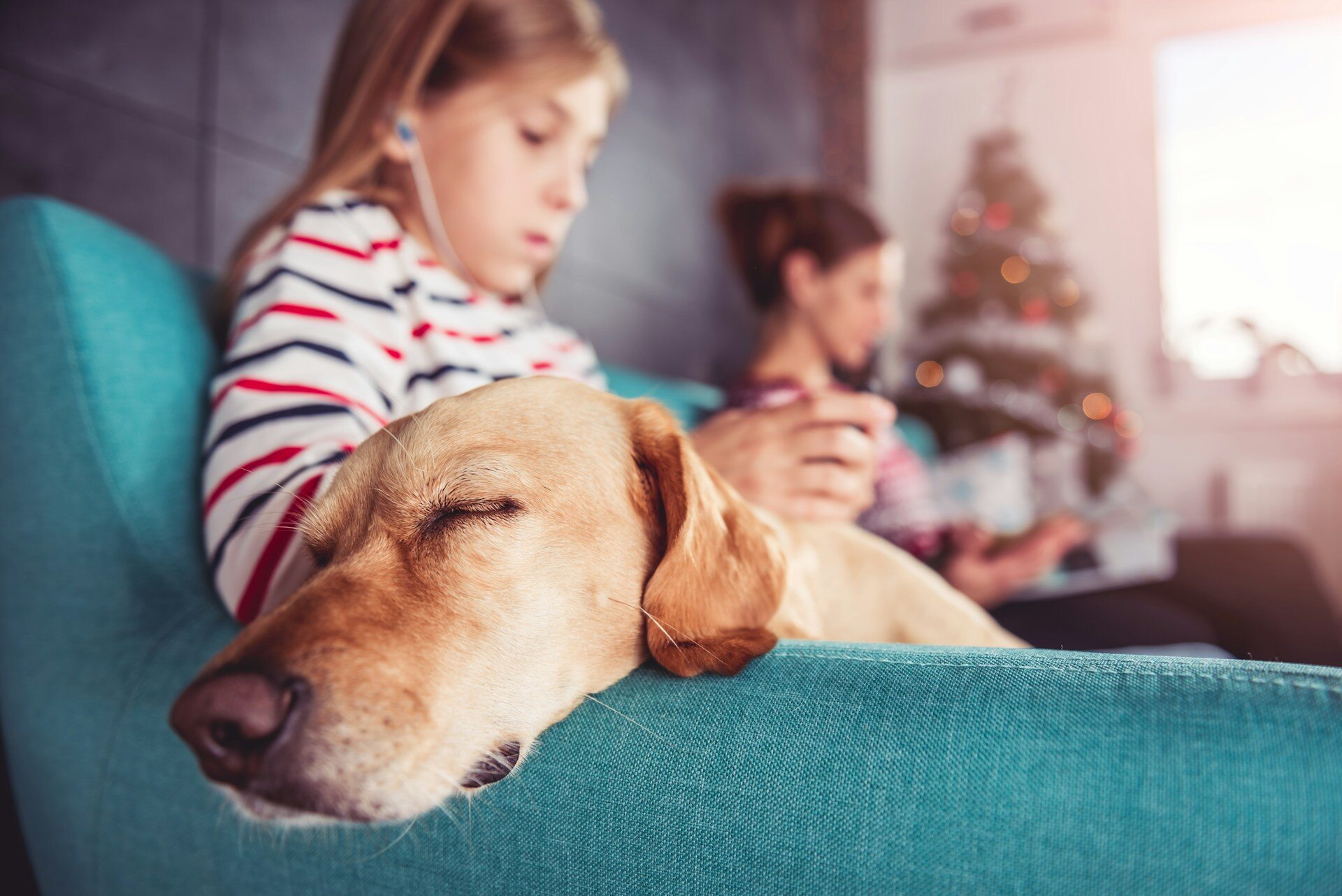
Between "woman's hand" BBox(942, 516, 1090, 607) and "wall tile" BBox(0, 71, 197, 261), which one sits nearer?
"wall tile" BBox(0, 71, 197, 261)

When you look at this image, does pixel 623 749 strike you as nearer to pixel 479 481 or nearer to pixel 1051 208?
pixel 479 481

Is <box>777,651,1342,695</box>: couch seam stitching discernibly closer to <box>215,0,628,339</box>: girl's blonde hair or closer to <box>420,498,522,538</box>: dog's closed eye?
<box>420,498,522,538</box>: dog's closed eye

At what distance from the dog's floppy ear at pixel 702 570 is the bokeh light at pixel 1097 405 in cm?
579

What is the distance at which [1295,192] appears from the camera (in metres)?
5.73

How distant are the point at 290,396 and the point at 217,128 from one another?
166 centimetres

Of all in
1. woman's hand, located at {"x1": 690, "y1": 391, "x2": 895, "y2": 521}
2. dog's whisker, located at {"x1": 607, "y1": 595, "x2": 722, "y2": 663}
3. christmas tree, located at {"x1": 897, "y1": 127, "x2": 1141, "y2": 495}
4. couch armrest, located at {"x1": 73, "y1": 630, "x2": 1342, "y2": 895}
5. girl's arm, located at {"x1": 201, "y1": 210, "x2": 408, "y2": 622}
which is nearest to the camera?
couch armrest, located at {"x1": 73, "y1": 630, "x2": 1342, "y2": 895}

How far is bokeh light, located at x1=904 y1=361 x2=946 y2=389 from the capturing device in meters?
5.77

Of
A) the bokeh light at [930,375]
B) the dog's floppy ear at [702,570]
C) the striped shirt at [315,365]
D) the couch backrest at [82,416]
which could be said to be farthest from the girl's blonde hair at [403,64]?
the bokeh light at [930,375]

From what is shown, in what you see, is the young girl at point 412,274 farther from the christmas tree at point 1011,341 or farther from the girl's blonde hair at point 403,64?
the christmas tree at point 1011,341

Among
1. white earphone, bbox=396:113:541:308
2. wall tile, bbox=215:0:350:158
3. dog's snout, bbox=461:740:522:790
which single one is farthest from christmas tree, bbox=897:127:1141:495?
dog's snout, bbox=461:740:522:790

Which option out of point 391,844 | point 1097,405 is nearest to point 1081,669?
point 391,844

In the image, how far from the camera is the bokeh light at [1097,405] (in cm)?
569

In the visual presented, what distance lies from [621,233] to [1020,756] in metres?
3.85

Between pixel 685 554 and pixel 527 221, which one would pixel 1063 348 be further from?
pixel 685 554
